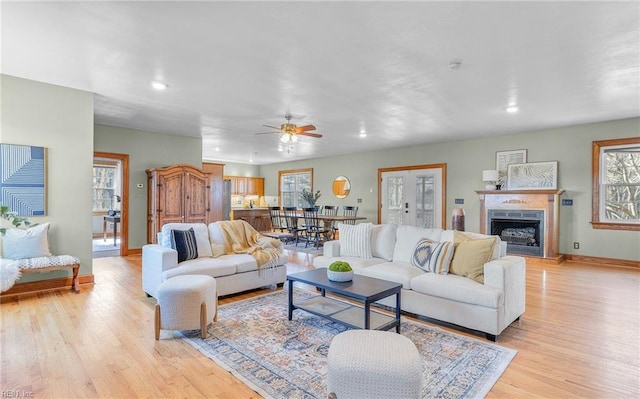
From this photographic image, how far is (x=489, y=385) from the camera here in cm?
215

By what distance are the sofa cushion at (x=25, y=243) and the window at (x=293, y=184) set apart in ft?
26.3

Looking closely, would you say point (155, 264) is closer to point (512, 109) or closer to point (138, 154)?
point (138, 154)

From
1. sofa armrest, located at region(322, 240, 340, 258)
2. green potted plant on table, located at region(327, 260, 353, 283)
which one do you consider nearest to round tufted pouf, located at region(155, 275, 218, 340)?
green potted plant on table, located at region(327, 260, 353, 283)

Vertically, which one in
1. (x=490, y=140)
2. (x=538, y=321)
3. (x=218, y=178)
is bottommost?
(x=538, y=321)

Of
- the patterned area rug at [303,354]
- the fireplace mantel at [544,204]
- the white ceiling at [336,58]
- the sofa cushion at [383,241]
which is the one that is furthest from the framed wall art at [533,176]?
the patterned area rug at [303,354]

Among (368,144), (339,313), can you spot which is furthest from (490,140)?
(339,313)

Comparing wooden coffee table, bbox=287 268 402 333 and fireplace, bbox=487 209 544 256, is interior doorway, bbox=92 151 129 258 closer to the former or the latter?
wooden coffee table, bbox=287 268 402 333

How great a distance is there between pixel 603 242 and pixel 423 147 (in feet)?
13.6

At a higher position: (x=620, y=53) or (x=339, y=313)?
(x=620, y=53)

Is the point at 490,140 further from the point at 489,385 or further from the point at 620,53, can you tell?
the point at 489,385

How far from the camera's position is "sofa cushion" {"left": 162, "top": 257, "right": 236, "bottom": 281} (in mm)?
3521

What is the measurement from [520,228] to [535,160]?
1.43 m

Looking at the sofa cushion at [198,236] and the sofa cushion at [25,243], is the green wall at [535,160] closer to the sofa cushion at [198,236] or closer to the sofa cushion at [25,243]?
the sofa cushion at [198,236]

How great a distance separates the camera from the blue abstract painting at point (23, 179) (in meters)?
3.88
